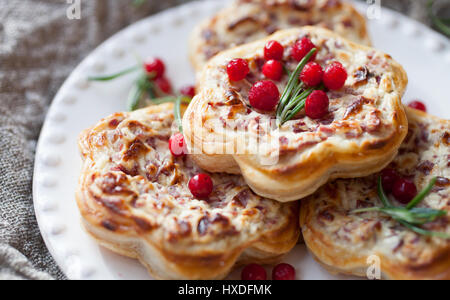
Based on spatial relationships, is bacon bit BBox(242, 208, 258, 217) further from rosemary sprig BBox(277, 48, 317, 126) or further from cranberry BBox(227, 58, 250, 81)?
cranberry BBox(227, 58, 250, 81)

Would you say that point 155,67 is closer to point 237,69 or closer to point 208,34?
point 208,34

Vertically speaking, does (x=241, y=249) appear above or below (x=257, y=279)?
above

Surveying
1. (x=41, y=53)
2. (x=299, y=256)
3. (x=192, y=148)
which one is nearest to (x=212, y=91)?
(x=192, y=148)

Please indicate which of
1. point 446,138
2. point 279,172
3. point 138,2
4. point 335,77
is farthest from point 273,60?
point 138,2

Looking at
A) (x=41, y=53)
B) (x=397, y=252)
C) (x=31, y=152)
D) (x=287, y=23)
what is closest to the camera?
(x=397, y=252)

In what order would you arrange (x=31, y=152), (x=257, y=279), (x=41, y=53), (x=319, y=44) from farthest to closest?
(x=41, y=53)
(x=31, y=152)
(x=319, y=44)
(x=257, y=279)

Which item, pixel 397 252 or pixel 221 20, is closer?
pixel 397 252

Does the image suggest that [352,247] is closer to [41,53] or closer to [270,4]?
[270,4]

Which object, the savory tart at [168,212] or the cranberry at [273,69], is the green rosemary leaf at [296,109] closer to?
the cranberry at [273,69]
